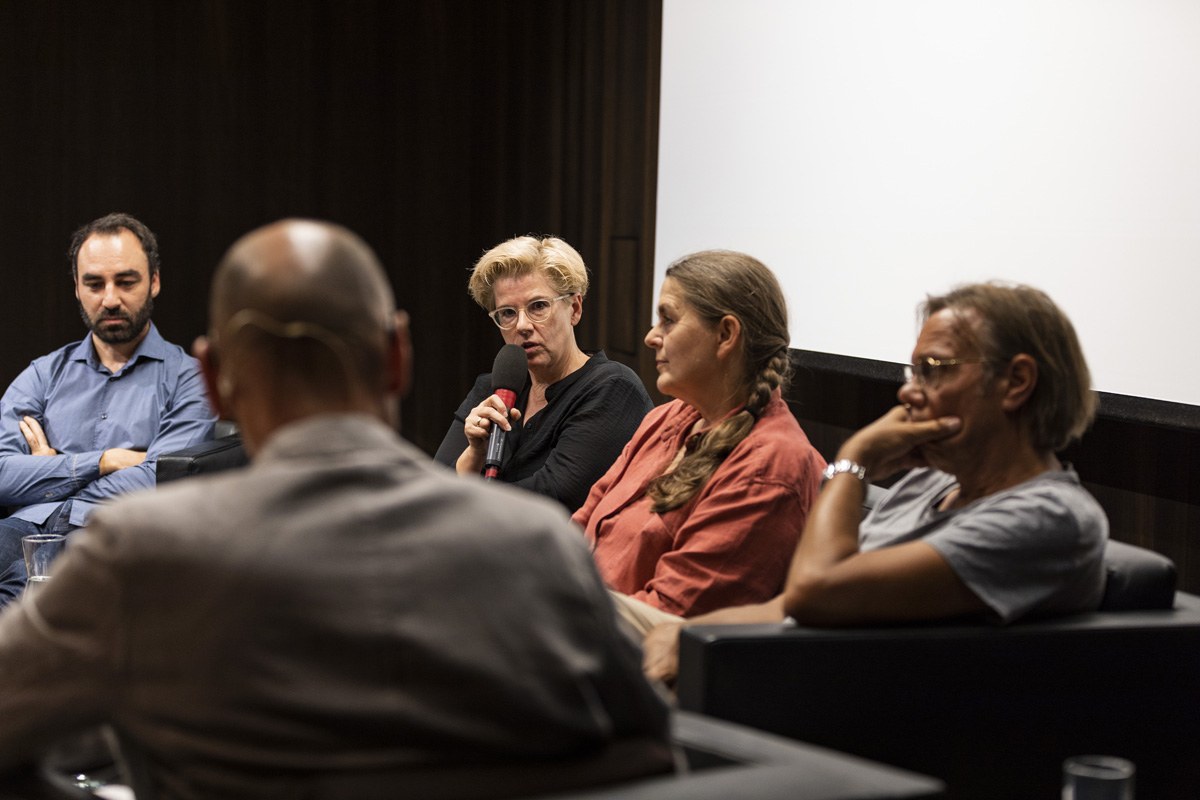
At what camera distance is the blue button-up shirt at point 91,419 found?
4.20 m

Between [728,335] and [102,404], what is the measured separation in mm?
2475

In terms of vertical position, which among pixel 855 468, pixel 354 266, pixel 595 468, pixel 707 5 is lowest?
pixel 595 468

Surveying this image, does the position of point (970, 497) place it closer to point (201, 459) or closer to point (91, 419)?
point (201, 459)

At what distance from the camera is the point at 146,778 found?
1.28 meters

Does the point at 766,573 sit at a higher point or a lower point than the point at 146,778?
lower

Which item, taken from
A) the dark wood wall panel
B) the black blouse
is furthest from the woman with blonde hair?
the dark wood wall panel

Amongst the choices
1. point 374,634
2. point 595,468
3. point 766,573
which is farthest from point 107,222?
point 374,634

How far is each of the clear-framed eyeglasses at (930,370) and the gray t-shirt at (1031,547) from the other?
0.21 metres

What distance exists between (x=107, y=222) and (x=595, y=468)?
2113mm

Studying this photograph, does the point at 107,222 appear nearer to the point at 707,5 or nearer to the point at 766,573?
the point at 707,5

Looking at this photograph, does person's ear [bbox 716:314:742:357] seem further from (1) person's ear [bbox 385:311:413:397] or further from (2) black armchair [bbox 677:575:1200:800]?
(1) person's ear [bbox 385:311:413:397]

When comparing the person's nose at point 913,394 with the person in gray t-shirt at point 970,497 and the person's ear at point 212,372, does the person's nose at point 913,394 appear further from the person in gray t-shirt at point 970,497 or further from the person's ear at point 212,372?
the person's ear at point 212,372

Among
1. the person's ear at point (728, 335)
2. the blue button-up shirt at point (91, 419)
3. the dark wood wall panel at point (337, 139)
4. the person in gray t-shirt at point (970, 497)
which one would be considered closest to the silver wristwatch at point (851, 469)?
the person in gray t-shirt at point (970, 497)

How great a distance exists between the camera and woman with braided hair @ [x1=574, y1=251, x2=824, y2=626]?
2592mm
